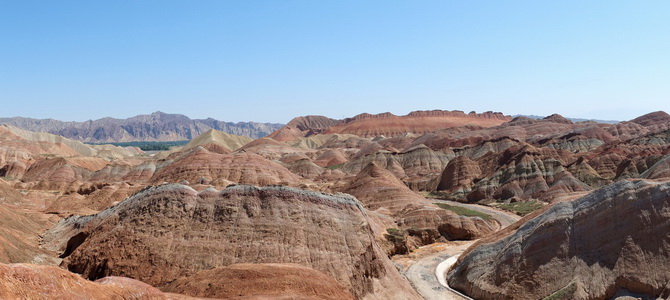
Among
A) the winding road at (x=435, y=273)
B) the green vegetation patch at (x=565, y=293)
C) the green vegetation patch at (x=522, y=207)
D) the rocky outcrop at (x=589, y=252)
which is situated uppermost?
the rocky outcrop at (x=589, y=252)

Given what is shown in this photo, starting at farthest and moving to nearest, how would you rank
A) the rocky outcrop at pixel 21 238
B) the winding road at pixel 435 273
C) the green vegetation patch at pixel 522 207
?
the green vegetation patch at pixel 522 207, the winding road at pixel 435 273, the rocky outcrop at pixel 21 238

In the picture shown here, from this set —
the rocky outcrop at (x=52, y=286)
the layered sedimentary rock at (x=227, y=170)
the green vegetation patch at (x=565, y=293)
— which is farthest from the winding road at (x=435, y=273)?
the layered sedimentary rock at (x=227, y=170)

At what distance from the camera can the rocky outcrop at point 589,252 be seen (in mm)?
34594

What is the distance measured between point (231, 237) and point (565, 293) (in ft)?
83.4

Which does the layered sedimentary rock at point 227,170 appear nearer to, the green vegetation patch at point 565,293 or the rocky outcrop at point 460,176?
the rocky outcrop at point 460,176

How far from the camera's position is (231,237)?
124ft

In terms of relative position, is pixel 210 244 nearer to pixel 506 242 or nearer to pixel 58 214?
pixel 506 242

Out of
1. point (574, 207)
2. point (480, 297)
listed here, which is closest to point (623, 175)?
point (574, 207)

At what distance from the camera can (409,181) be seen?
427 ft

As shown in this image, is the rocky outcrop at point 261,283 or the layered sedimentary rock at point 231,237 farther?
the layered sedimentary rock at point 231,237

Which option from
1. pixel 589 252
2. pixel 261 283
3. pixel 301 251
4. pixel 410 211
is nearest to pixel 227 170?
pixel 410 211

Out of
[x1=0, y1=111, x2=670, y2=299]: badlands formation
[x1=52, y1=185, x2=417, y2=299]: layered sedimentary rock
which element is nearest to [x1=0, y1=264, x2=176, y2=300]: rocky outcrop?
[x1=0, y1=111, x2=670, y2=299]: badlands formation

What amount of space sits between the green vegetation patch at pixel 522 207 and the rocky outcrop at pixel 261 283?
61884 millimetres

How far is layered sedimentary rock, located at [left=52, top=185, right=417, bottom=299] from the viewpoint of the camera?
3616cm
